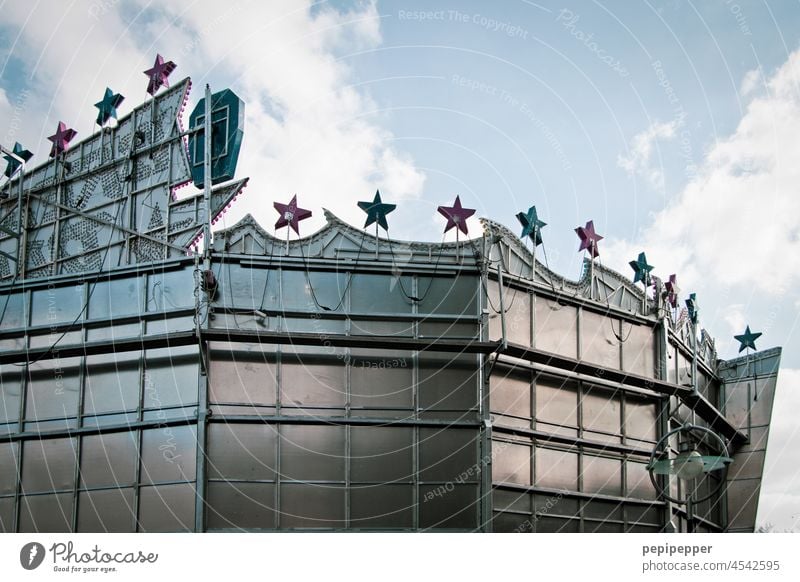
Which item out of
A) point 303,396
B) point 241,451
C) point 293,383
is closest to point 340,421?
point 303,396

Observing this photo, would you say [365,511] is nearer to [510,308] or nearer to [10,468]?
[510,308]

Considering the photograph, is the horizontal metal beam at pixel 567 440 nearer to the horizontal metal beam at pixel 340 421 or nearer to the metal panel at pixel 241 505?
the horizontal metal beam at pixel 340 421

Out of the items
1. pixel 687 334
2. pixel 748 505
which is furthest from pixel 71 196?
pixel 748 505

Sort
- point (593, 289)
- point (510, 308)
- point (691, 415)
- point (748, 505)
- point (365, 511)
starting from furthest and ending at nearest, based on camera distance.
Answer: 1. point (748, 505)
2. point (691, 415)
3. point (593, 289)
4. point (510, 308)
5. point (365, 511)

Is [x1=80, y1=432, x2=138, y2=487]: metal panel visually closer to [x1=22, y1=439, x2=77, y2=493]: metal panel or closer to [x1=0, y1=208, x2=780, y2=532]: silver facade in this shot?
[x1=0, y1=208, x2=780, y2=532]: silver facade

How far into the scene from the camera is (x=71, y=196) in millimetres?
32281

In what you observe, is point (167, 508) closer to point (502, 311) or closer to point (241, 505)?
point (241, 505)

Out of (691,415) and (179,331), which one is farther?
(691,415)

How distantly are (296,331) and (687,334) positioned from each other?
1523 centimetres
